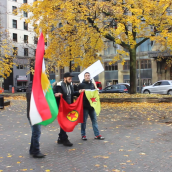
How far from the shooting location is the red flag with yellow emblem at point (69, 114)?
7.33 metres

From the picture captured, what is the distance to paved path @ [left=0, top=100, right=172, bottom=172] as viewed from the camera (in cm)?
548

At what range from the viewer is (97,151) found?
6633 millimetres

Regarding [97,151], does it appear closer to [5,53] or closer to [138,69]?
[5,53]

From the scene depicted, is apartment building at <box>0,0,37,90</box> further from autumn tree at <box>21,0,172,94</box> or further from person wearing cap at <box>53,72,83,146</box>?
person wearing cap at <box>53,72,83,146</box>

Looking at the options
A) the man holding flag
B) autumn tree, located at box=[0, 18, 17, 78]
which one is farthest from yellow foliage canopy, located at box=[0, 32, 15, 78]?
the man holding flag

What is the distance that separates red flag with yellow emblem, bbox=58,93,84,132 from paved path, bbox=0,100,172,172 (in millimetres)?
532

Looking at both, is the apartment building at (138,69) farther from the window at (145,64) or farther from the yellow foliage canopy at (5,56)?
the yellow foliage canopy at (5,56)

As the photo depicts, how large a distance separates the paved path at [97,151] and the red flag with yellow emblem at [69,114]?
53 cm

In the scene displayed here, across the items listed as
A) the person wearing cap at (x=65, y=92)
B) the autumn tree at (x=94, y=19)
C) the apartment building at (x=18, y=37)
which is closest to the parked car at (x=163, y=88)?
the autumn tree at (x=94, y=19)

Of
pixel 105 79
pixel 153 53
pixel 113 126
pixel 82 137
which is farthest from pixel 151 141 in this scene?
pixel 105 79

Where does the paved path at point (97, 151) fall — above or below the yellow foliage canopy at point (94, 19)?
below

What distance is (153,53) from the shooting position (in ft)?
145

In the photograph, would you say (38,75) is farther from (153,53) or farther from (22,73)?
(22,73)

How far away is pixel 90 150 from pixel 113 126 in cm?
361
